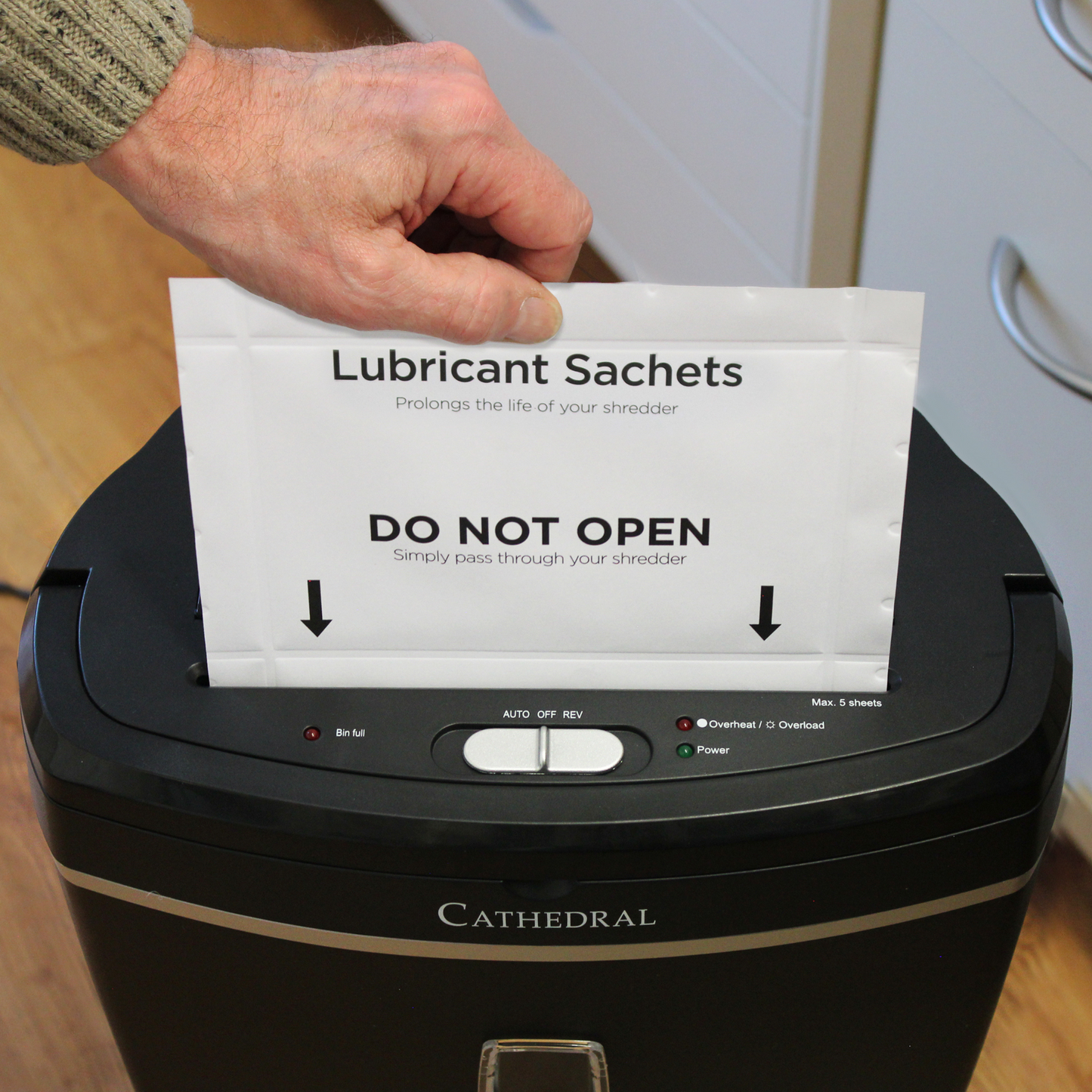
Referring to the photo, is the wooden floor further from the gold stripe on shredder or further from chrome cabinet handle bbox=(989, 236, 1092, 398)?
chrome cabinet handle bbox=(989, 236, 1092, 398)

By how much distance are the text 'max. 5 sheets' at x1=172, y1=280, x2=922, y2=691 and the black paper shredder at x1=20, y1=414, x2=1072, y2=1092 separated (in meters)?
0.03

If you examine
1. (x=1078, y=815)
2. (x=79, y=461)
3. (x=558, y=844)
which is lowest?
(x=1078, y=815)

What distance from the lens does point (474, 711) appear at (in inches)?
22.8

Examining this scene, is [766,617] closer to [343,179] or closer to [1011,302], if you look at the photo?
[343,179]

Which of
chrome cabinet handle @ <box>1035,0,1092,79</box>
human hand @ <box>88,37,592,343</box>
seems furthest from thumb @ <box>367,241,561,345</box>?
chrome cabinet handle @ <box>1035,0,1092,79</box>

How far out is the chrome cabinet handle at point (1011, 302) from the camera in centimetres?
83

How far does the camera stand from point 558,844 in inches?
21.5

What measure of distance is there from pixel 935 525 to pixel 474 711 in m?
0.26

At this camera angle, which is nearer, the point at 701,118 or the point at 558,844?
the point at 558,844

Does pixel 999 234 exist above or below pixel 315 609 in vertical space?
above

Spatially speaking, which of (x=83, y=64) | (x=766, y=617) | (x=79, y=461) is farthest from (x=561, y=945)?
(x=79, y=461)

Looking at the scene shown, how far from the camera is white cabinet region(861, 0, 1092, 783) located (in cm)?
80

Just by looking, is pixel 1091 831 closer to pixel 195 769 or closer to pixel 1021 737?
pixel 1021 737

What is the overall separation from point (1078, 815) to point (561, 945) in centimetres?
55
